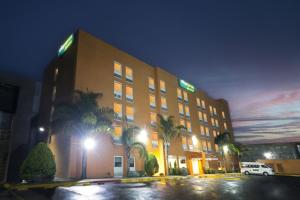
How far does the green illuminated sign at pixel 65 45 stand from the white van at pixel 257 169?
3753 cm

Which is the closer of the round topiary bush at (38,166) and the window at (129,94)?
the round topiary bush at (38,166)

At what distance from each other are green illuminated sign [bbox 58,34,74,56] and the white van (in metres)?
37.5

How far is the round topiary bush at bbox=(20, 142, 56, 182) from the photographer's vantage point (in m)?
18.6

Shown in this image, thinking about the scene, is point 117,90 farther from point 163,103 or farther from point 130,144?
point 163,103

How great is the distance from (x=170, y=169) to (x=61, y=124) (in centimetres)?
1936

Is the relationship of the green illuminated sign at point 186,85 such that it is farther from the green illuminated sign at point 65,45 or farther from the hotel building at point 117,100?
the green illuminated sign at point 65,45

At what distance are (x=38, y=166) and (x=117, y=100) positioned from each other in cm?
1418

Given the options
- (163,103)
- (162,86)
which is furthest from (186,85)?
(163,103)

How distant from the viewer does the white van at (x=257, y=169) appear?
3669 centimetres

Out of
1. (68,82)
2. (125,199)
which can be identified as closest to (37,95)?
(68,82)

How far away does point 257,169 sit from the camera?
37.7 meters

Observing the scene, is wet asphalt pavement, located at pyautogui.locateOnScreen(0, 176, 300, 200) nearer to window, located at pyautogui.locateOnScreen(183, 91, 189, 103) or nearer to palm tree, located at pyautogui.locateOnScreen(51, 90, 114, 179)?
palm tree, located at pyautogui.locateOnScreen(51, 90, 114, 179)

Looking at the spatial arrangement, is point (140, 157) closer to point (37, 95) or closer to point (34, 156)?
point (34, 156)

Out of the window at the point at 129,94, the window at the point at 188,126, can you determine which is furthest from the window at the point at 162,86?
the window at the point at 188,126
